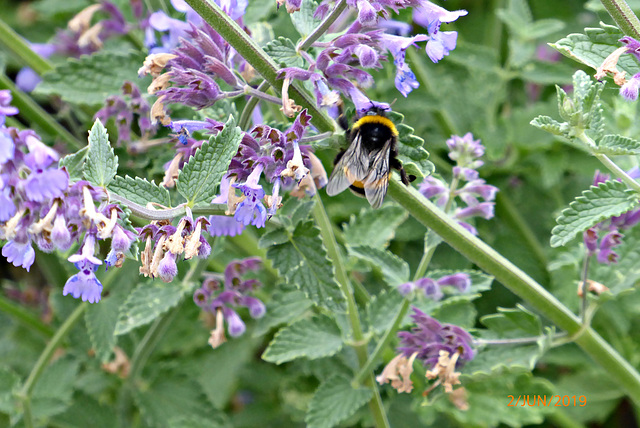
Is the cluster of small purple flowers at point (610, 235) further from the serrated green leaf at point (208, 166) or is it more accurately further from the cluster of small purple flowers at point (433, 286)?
the serrated green leaf at point (208, 166)

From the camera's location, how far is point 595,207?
209 cm

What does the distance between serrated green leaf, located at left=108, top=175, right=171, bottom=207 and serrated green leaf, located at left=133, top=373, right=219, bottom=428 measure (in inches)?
59.9

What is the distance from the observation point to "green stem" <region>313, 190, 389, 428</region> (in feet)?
7.97

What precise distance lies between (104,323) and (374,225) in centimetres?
121

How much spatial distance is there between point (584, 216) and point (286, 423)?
7.40ft

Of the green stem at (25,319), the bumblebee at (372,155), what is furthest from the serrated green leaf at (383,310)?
the green stem at (25,319)

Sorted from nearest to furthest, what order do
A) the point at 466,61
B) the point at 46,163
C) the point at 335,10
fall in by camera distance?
the point at 46,163 < the point at 335,10 < the point at 466,61

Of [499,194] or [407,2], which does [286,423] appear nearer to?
[499,194]

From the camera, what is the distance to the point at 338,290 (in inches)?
83.9

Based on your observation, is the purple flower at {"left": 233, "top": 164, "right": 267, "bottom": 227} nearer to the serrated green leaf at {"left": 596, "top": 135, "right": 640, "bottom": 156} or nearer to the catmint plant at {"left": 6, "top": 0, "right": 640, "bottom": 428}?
the catmint plant at {"left": 6, "top": 0, "right": 640, "bottom": 428}

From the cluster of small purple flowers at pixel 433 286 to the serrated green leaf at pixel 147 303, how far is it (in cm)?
81

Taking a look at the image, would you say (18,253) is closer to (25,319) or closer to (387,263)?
(387,263)

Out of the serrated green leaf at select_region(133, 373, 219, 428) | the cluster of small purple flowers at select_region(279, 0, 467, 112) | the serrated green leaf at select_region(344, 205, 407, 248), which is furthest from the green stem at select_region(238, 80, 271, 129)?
the serrated green leaf at select_region(133, 373, 219, 428)

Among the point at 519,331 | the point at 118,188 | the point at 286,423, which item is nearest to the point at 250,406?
the point at 286,423
